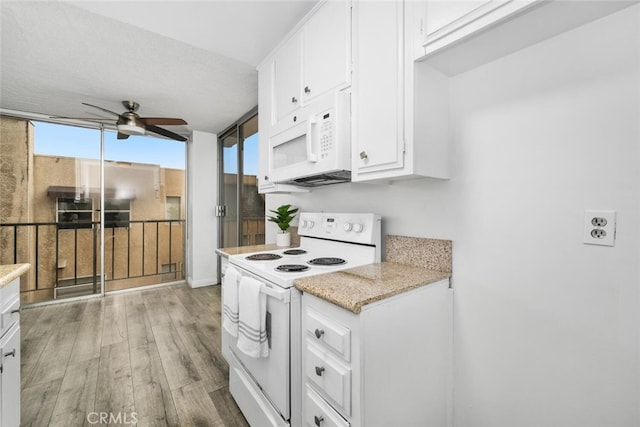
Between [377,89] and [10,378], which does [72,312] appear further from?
[377,89]

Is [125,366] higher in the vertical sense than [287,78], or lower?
lower

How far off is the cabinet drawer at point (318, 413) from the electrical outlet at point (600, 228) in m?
1.07

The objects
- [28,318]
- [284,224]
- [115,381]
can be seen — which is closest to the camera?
[115,381]

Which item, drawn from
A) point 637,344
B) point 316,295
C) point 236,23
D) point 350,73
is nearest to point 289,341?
point 316,295

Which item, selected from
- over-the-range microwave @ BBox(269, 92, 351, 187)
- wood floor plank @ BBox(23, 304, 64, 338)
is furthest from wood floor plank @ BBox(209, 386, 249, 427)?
wood floor plank @ BBox(23, 304, 64, 338)

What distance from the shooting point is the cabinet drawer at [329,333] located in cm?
95

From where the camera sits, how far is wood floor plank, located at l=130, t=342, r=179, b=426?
160cm

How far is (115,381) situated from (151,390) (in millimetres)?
328

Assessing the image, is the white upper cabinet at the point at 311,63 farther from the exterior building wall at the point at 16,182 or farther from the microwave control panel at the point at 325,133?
the exterior building wall at the point at 16,182

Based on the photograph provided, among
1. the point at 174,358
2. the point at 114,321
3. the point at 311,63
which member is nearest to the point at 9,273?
the point at 174,358

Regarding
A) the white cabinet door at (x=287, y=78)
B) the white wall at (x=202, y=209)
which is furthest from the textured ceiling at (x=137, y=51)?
the white wall at (x=202, y=209)

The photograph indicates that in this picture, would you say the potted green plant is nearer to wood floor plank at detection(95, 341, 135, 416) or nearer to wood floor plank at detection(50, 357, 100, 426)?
wood floor plank at detection(95, 341, 135, 416)

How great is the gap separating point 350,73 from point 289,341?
1.32m

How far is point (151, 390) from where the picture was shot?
1.83 m
